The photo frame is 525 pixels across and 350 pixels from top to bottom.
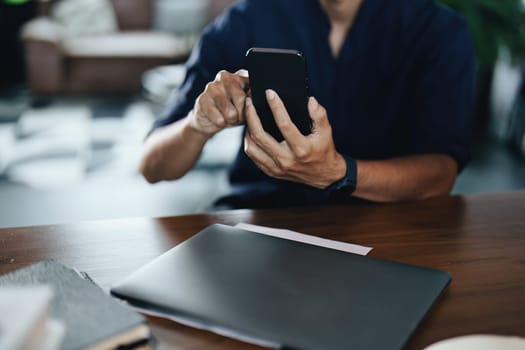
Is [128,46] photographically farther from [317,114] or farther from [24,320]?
[24,320]

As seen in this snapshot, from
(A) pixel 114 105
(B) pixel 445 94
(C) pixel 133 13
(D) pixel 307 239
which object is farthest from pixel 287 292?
(C) pixel 133 13

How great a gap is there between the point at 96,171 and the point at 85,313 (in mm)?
2396

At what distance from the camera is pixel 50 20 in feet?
14.6

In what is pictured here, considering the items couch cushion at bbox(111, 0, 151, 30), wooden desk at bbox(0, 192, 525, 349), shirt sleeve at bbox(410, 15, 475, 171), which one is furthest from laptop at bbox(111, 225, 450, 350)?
couch cushion at bbox(111, 0, 151, 30)

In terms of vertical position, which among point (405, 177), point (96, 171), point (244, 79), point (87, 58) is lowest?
point (96, 171)

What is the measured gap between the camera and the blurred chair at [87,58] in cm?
410

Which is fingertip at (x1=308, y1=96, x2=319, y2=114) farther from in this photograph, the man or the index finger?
the man

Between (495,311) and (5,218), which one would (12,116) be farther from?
(495,311)

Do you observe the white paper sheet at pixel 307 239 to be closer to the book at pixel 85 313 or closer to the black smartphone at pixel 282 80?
the black smartphone at pixel 282 80

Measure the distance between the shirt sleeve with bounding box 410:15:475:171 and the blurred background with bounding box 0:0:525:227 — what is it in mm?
440

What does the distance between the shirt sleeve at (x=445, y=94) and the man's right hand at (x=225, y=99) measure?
0.40 metres

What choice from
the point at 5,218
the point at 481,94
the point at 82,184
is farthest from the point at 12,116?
the point at 481,94

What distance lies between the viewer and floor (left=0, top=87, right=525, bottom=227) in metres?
2.39

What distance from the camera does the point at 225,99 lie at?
824 millimetres
